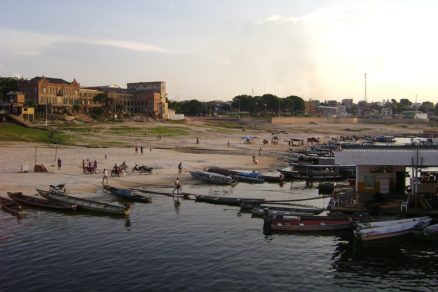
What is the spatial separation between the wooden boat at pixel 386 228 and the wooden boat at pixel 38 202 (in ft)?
85.9

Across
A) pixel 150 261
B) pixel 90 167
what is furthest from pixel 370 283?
pixel 90 167

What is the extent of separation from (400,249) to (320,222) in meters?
6.51

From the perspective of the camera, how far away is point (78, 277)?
2927 cm

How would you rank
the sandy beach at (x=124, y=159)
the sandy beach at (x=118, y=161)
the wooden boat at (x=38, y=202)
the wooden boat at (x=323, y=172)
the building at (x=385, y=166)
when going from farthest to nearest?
the wooden boat at (x=323, y=172), the sandy beach at (x=124, y=159), the sandy beach at (x=118, y=161), the wooden boat at (x=38, y=202), the building at (x=385, y=166)

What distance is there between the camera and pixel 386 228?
119ft

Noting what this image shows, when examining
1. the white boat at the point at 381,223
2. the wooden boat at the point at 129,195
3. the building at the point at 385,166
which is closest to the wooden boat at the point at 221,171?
the wooden boat at the point at 129,195

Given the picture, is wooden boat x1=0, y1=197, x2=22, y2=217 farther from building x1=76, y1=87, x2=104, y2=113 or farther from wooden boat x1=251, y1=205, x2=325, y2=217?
building x1=76, y1=87, x2=104, y2=113

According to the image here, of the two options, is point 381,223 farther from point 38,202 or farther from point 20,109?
point 20,109

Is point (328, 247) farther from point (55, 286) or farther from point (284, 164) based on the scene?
point (284, 164)

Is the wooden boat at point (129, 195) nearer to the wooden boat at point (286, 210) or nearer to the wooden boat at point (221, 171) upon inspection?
the wooden boat at point (286, 210)

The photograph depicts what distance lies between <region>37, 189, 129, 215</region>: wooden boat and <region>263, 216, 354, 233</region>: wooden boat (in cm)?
1361

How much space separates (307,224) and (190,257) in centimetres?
1133

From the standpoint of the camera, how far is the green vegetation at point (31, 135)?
95.7 m

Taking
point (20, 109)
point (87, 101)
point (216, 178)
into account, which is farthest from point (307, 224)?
point (87, 101)
